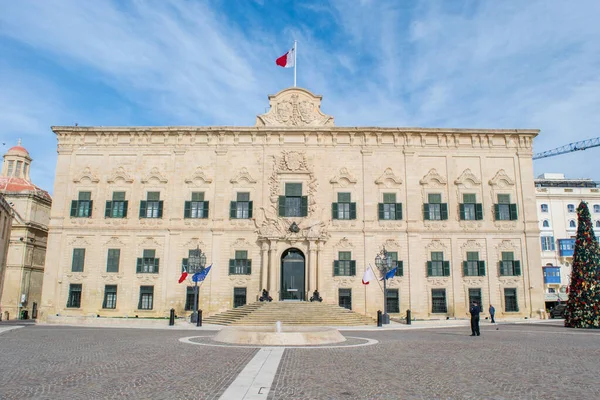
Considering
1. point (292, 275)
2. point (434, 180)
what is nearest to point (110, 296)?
point (292, 275)

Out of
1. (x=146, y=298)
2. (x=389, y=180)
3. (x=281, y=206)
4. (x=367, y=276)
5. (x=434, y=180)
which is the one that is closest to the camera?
(x=367, y=276)

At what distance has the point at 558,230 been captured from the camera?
53188 mm

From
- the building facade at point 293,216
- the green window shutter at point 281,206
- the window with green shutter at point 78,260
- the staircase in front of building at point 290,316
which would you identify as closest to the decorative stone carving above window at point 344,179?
the building facade at point 293,216

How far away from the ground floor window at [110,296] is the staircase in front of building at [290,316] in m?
7.46

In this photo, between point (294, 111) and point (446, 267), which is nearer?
point (446, 267)

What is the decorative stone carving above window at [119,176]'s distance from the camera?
112ft

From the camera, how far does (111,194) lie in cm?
3400

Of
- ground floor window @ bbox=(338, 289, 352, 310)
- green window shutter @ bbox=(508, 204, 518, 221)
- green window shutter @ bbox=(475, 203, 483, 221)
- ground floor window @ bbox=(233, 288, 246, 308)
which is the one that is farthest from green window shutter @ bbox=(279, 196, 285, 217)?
green window shutter @ bbox=(508, 204, 518, 221)

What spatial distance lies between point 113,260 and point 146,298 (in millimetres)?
3559

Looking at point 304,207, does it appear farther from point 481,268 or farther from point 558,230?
point 558,230

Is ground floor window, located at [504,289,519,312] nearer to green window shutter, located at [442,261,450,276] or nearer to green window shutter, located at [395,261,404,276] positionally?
green window shutter, located at [442,261,450,276]

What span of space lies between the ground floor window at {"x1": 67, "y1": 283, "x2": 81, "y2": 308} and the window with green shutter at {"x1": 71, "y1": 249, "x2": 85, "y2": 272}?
109cm

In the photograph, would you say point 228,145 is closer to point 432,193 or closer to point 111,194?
point 111,194

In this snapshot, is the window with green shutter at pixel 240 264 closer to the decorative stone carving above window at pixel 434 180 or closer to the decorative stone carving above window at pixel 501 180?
the decorative stone carving above window at pixel 434 180
